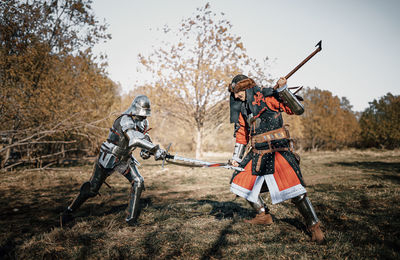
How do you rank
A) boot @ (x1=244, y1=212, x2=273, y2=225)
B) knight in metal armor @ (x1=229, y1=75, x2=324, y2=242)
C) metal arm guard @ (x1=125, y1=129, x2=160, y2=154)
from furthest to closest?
metal arm guard @ (x1=125, y1=129, x2=160, y2=154)
boot @ (x1=244, y1=212, x2=273, y2=225)
knight in metal armor @ (x1=229, y1=75, x2=324, y2=242)

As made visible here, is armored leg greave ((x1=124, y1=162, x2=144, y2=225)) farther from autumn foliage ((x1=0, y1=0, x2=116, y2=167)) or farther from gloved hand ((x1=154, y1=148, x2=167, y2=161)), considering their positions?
autumn foliage ((x1=0, y1=0, x2=116, y2=167))

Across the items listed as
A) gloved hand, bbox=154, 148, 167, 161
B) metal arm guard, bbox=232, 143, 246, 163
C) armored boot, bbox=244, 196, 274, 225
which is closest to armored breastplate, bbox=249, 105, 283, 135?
metal arm guard, bbox=232, 143, 246, 163

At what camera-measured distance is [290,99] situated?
9.01 ft

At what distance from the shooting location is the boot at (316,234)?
2609mm

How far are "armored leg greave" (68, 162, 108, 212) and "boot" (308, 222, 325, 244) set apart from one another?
3.19 m

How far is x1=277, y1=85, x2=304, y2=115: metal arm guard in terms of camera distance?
2723 mm

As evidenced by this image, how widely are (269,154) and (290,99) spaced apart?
0.74 meters

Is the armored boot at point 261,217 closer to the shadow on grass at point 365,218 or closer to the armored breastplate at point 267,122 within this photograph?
the shadow on grass at point 365,218

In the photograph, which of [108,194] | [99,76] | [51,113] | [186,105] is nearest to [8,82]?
[51,113]

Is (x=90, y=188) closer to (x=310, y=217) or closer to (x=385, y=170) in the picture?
(x=310, y=217)

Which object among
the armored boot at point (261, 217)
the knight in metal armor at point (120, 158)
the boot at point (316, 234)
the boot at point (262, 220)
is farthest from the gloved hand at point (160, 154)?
the boot at point (316, 234)

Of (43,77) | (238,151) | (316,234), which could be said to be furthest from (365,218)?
(43,77)

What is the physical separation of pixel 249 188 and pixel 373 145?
106 feet

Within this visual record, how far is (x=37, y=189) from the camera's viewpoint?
677 cm
